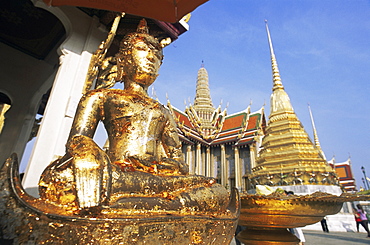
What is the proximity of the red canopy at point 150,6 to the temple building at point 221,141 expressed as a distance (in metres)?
9.99

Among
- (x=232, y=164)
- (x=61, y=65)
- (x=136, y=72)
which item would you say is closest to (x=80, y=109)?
(x=136, y=72)

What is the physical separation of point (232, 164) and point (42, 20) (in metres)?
12.2

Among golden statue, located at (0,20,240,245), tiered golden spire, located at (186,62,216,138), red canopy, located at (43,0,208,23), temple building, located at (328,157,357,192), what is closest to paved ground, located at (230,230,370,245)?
golden statue, located at (0,20,240,245)

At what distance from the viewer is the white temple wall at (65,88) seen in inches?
71.4

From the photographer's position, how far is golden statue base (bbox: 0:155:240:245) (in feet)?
1.36

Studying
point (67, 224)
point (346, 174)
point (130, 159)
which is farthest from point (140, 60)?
point (346, 174)

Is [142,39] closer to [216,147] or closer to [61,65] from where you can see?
[61,65]

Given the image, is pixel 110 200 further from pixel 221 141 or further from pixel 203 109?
pixel 203 109

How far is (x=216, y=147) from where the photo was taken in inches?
566

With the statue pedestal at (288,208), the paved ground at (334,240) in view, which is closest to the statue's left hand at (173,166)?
the statue pedestal at (288,208)

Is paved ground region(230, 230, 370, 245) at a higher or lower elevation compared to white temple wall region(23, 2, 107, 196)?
lower

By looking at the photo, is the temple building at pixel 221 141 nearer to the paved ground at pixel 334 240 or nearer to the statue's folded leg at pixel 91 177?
the paved ground at pixel 334 240

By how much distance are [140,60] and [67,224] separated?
0.99 meters

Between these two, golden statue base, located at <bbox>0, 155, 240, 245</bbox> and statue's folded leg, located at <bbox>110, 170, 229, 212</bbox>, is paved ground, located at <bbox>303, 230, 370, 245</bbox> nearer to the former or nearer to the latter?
statue's folded leg, located at <bbox>110, 170, 229, 212</bbox>
